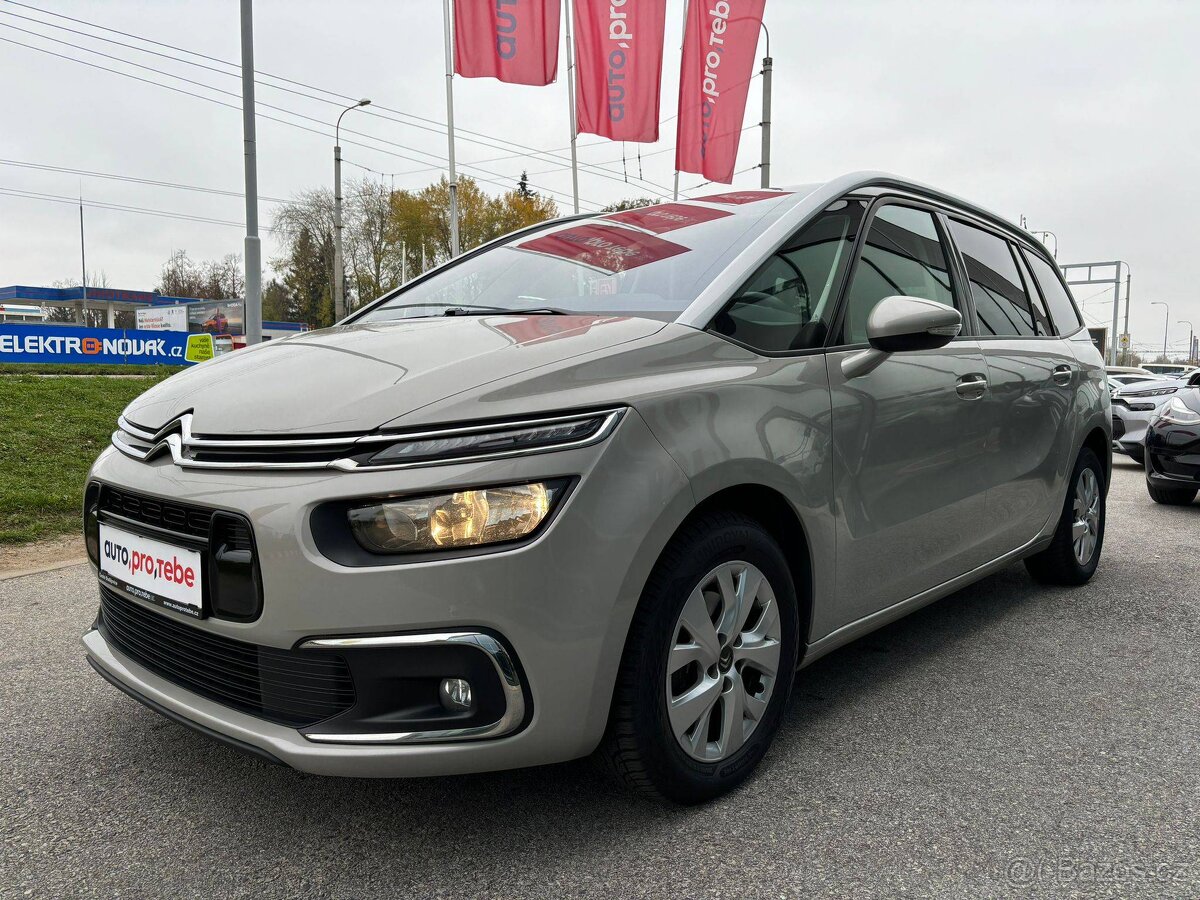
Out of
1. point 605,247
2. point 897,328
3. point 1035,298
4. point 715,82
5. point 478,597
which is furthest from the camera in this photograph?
point 715,82

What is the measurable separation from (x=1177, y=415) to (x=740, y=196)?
19.7 feet

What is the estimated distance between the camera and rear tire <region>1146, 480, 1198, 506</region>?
7.34m

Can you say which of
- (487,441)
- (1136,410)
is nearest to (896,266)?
(487,441)

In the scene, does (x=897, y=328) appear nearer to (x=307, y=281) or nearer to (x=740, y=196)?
(x=740, y=196)

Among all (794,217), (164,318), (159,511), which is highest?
(164,318)

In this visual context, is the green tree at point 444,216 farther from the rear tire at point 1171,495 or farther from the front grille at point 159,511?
the front grille at point 159,511

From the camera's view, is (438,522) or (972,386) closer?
(438,522)

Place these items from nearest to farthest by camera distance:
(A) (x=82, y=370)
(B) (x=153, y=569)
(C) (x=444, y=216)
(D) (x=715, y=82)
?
(B) (x=153, y=569), (D) (x=715, y=82), (A) (x=82, y=370), (C) (x=444, y=216)

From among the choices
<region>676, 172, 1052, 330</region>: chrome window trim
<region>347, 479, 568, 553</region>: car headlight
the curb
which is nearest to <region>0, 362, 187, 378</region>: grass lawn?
the curb

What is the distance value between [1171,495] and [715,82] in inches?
516

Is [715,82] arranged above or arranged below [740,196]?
above

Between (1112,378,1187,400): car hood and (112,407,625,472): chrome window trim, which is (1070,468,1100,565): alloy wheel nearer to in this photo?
(112,407,625,472): chrome window trim

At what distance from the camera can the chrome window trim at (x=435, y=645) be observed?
1721 mm

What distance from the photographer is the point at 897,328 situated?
253 cm
